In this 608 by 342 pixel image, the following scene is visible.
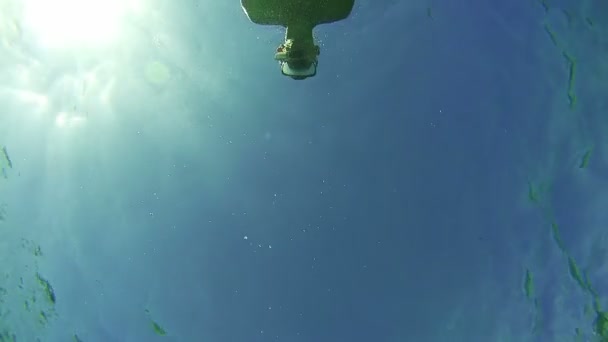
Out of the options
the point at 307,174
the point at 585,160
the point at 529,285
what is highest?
the point at 307,174

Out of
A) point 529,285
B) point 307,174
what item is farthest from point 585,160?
point 307,174

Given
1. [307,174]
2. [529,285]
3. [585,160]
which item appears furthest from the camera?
[307,174]

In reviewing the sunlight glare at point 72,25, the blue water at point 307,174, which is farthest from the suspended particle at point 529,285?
the sunlight glare at point 72,25

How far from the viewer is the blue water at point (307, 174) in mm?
12375

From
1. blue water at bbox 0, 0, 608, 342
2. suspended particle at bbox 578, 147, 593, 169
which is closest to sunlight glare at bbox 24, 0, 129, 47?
blue water at bbox 0, 0, 608, 342

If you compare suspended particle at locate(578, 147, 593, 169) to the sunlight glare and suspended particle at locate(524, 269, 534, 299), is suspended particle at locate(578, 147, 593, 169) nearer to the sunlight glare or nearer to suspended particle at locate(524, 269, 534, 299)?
suspended particle at locate(524, 269, 534, 299)

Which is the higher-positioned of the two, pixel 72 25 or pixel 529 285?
pixel 72 25

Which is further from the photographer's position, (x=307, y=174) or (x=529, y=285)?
(x=307, y=174)

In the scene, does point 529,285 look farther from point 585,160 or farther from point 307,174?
point 307,174

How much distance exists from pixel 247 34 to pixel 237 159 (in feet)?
13.8

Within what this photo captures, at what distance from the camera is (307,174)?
14.7 metres

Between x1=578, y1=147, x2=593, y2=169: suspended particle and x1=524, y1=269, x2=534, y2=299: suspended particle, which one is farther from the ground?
x1=578, y1=147, x2=593, y2=169: suspended particle

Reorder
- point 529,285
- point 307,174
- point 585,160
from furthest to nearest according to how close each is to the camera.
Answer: point 307,174, point 529,285, point 585,160

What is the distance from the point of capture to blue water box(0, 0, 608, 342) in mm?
12375
